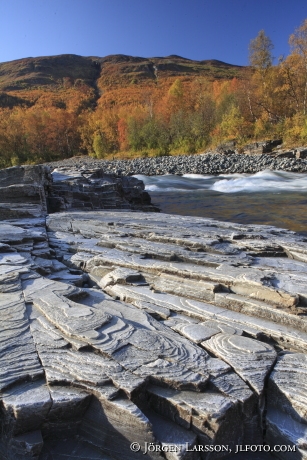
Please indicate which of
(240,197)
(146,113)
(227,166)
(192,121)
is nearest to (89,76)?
(146,113)

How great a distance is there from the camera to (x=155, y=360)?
2549mm

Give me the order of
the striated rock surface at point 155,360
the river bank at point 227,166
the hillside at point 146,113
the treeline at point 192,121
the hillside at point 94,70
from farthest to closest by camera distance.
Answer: the hillside at point 94,70 < the hillside at point 146,113 < the treeline at point 192,121 < the river bank at point 227,166 < the striated rock surface at point 155,360

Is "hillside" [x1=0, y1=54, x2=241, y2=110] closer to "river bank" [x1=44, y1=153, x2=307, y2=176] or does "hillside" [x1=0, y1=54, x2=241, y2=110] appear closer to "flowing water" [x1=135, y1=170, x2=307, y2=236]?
"river bank" [x1=44, y1=153, x2=307, y2=176]

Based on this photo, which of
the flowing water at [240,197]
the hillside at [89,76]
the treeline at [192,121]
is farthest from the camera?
the hillside at [89,76]

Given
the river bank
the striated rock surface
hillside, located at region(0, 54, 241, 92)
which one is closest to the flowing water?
the river bank

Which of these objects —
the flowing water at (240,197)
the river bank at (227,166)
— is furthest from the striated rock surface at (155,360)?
the river bank at (227,166)

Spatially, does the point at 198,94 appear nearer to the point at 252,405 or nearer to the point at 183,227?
the point at 183,227

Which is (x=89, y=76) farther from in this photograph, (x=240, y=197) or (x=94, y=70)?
(x=240, y=197)

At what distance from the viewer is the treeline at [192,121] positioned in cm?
3406

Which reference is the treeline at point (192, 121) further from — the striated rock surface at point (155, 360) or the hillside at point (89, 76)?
the striated rock surface at point (155, 360)

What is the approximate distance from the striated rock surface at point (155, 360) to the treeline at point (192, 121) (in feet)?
93.8

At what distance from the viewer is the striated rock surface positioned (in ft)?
7.06

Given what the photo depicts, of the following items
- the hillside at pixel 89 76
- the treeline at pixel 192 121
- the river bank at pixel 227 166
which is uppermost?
the hillside at pixel 89 76

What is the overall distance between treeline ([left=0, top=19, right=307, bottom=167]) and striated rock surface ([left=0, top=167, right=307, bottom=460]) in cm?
2859
